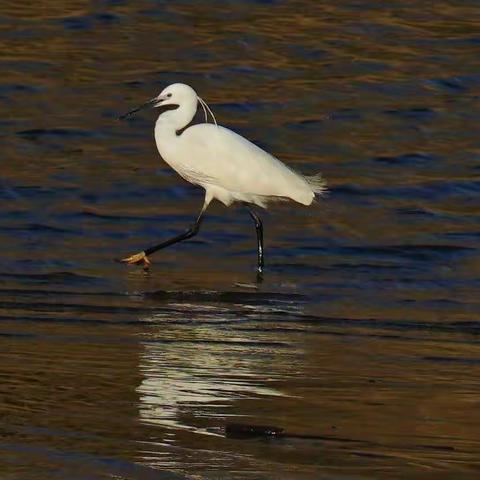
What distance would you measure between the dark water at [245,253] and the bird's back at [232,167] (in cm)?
38

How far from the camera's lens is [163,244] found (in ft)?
37.7

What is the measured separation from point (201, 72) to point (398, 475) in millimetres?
11503

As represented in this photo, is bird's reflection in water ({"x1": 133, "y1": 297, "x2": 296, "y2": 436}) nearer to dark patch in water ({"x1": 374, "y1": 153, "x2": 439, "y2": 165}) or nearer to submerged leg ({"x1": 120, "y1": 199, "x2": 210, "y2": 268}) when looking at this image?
submerged leg ({"x1": 120, "y1": 199, "x2": 210, "y2": 268})

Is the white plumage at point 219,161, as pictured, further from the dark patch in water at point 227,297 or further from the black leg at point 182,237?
the dark patch in water at point 227,297

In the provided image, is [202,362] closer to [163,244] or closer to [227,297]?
[227,297]

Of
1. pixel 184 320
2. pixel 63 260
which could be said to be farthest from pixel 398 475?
pixel 63 260

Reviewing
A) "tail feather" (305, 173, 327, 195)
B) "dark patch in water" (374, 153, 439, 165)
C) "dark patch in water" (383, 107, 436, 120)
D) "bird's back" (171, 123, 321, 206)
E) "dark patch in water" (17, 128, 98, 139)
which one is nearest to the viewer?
"bird's back" (171, 123, 321, 206)

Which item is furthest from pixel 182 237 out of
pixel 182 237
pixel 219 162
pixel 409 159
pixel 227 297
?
pixel 409 159

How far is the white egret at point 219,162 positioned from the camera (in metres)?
11.9

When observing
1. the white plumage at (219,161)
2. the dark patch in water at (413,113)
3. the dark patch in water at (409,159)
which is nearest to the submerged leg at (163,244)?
the white plumage at (219,161)

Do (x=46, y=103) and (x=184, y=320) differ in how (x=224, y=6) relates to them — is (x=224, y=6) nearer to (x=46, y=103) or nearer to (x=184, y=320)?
(x=46, y=103)

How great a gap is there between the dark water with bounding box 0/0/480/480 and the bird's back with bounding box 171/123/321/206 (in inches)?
14.9

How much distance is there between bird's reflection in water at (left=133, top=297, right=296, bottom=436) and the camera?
7.05 meters

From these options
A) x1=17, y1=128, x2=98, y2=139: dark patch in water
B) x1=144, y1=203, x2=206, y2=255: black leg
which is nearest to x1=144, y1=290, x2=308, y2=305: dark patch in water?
x1=144, y1=203, x2=206, y2=255: black leg
